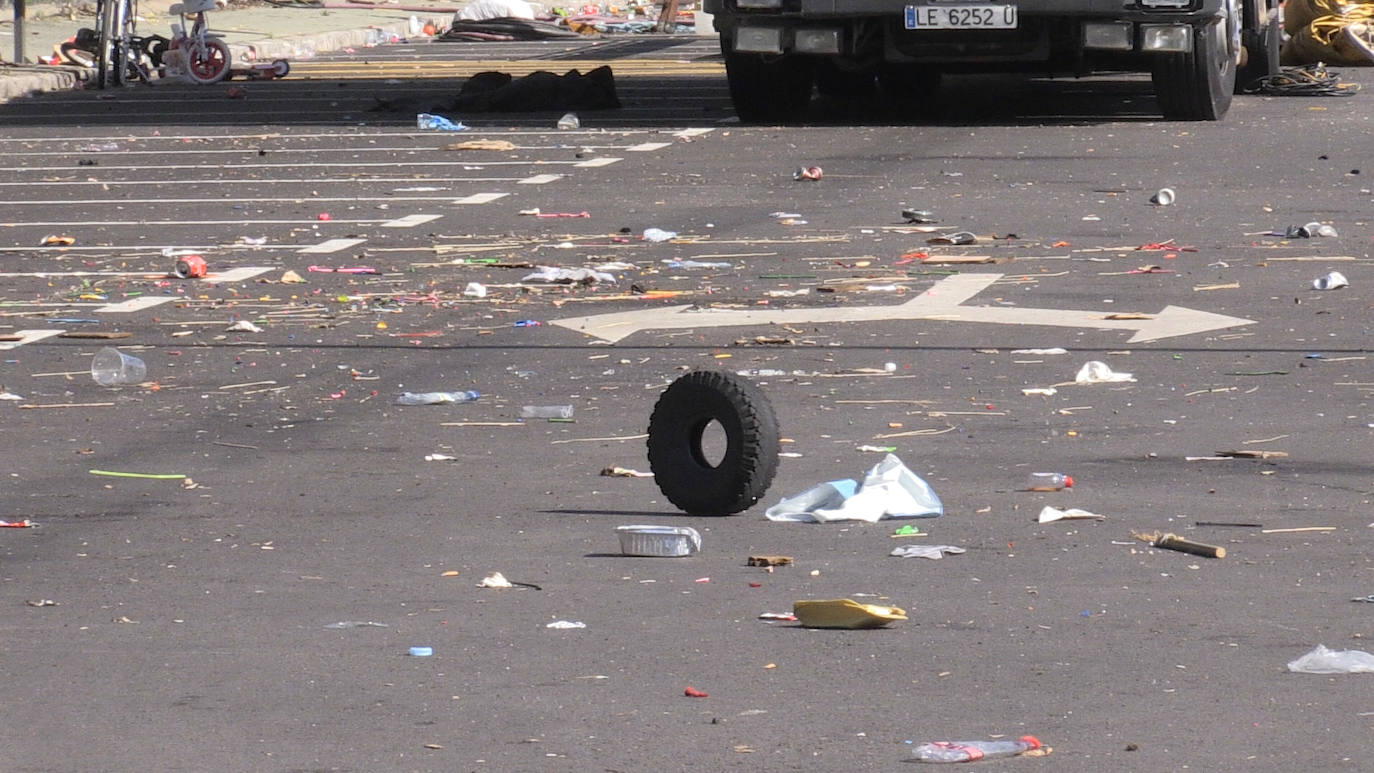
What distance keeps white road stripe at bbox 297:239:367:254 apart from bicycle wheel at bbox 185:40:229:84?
515 inches

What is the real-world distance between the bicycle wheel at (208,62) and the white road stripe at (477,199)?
11245 mm

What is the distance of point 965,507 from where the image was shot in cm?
609

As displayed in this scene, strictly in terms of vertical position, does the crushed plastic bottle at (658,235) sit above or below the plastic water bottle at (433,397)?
below

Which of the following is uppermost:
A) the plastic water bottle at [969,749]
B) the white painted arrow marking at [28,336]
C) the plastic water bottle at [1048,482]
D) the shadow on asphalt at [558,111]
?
the plastic water bottle at [969,749]

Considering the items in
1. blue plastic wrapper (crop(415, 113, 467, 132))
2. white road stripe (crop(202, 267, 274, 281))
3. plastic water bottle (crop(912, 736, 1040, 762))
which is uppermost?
plastic water bottle (crop(912, 736, 1040, 762))

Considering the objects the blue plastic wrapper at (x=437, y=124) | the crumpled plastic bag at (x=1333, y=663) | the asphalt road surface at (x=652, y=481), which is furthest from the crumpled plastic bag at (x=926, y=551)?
the blue plastic wrapper at (x=437, y=124)

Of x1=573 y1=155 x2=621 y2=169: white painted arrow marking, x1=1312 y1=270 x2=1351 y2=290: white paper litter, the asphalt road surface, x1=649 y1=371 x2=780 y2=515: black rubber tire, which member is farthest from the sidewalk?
x1=649 y1=371 x2=780 y2=515: black rubber tire

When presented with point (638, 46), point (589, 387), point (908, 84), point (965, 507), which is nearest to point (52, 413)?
point (589, 387)

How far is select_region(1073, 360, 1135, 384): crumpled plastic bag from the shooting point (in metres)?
7.84

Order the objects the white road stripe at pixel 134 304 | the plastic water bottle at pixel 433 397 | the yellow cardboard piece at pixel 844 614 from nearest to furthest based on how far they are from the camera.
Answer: the yellow cardboard piece at pixel 844 614 < the plastic water bottle at pixel 433 397 < the white road stripe at pixel 134 304

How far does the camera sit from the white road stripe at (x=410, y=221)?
12.6m

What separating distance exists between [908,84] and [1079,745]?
16.6m

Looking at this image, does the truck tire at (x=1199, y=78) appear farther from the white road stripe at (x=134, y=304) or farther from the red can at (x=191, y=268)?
the white road stripe at (x=134, y=304)

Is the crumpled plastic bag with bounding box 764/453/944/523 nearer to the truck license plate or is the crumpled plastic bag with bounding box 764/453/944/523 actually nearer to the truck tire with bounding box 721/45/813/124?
the truck license plate
